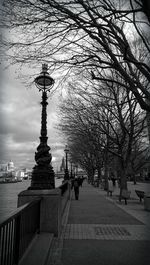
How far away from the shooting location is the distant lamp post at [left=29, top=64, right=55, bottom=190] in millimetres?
7840

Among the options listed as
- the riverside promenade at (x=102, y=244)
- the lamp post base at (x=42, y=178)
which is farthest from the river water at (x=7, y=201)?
the riverside promenade at (x=102, y=244)

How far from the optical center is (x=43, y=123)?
8.71 m

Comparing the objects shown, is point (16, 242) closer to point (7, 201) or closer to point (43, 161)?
point (43, 161)

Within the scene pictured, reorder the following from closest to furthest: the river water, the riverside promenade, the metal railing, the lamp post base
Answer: the metal railing
the riverside promenade
the lamp post base
the river water

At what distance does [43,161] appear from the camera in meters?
→ 8.19

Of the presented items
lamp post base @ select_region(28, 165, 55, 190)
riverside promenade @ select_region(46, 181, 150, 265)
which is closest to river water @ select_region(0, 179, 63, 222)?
lamp post base @ select_region(28, 165, 55, 190)

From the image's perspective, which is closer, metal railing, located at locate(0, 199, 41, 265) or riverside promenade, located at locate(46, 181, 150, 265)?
metal railing, located at locate(0, 199, 41, 265)

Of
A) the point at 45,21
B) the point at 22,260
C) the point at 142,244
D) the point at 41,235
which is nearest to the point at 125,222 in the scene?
the point at 142,244

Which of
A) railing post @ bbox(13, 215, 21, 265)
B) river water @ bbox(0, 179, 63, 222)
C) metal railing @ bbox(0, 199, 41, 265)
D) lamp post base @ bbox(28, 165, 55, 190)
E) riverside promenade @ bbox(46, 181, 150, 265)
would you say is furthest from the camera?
river water @ bbox(0, 179, 63, 222)

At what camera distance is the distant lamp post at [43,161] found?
25.7ft

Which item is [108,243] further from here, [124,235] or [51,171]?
[51,171]

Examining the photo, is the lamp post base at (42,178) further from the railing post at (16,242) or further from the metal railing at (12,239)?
the railing post at (16,242)

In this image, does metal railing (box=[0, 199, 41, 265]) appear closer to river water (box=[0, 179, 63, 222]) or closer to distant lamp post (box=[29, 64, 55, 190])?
river water (box=[0, 179, 63, 222])

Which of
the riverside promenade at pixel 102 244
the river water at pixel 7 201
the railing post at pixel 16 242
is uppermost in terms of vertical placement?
the railing post at pixel 16 242
